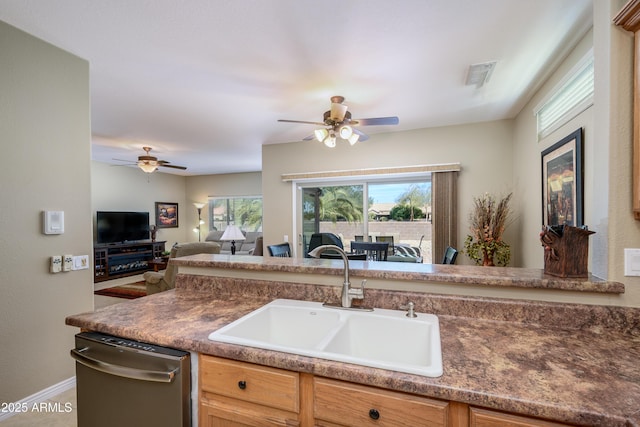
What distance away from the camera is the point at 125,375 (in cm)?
117

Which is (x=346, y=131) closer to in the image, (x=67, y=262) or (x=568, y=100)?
(x=568, y=100)

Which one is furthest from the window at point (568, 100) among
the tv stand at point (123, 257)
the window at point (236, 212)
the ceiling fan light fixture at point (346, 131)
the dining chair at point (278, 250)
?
the tv stand at point (123, 257)

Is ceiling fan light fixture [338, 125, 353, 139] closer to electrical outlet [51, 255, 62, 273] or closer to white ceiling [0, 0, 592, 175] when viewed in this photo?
white ceiling [0, 0, 592, 175]

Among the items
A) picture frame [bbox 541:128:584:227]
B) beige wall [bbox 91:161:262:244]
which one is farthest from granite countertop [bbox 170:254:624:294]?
beige wall [bbox 91:161:262:244]

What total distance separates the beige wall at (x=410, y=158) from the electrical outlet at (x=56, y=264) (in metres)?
3.06

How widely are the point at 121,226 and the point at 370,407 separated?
24.2 feet

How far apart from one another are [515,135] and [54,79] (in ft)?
15.6

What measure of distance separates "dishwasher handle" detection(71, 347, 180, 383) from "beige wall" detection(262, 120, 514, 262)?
3.69 m

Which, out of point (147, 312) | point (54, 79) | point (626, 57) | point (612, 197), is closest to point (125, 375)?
point (147, 312)

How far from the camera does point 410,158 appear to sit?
4.22m

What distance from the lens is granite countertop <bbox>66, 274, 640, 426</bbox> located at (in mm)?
770

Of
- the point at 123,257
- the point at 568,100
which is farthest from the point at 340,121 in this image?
the point at 123,257

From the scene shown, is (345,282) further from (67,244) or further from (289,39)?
(67,244)

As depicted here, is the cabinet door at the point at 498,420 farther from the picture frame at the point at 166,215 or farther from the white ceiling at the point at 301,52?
the picture frame at the point at 166,215
